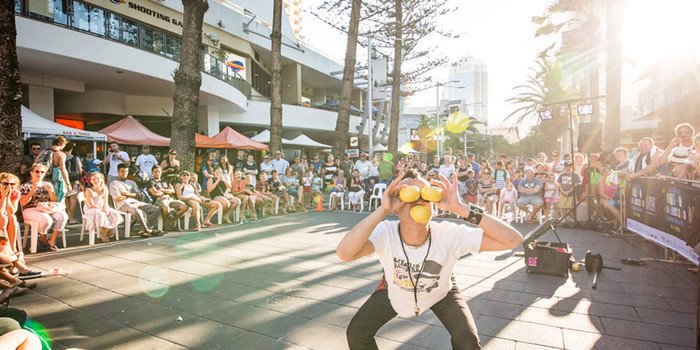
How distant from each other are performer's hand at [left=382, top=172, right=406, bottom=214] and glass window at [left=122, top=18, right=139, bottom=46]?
16228 millimetres

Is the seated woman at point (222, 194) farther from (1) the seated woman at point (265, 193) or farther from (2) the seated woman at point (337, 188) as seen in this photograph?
(2) the seated woman at point (337, 188)

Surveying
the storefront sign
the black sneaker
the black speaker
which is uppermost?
the storefront sign

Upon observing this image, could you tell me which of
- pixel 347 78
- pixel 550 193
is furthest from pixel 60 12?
pixel 550 193

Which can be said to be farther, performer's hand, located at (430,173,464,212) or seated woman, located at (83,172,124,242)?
seated woman, located at (83,172,124,242)

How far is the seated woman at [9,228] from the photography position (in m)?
4.62

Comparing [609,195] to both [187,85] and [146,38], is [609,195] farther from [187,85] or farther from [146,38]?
[146,38]

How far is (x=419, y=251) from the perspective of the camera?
7.87 feet

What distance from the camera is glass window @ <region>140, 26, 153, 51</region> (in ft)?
50.7

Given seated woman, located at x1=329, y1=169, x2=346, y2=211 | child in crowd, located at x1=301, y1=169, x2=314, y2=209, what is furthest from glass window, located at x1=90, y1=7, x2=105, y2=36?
seated woman, located at x1=329, y1=169, x2=346, y2=211

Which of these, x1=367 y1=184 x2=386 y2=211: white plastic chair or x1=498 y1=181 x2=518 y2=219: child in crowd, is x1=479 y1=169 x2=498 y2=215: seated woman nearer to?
x1=498 y1=181 x2=518 y2=219: child in crowd

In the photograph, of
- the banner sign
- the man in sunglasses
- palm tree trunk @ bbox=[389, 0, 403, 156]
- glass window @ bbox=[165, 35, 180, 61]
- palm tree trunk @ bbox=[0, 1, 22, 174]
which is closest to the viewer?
the banner sign

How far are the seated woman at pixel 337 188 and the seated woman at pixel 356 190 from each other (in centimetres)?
33

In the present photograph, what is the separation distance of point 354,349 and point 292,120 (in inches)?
1109

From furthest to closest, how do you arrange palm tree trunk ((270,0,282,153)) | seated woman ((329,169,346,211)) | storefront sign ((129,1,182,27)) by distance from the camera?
storefront sign ((129,1,182,27)) → palm tree trunk ((270,0,282,153)) → seated woman ((329,169,346,211))
